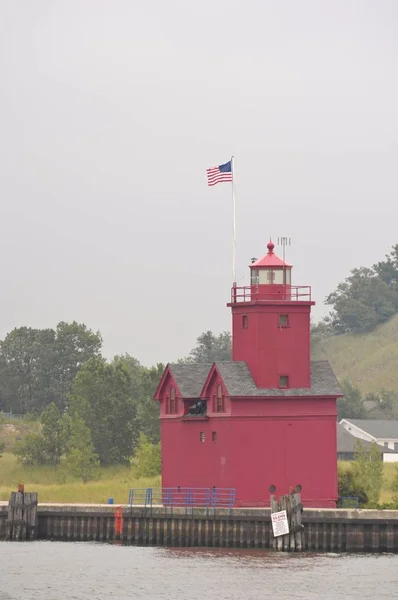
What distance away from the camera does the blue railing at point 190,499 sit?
76688mm

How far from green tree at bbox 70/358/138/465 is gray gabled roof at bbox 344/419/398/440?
37.9 metres

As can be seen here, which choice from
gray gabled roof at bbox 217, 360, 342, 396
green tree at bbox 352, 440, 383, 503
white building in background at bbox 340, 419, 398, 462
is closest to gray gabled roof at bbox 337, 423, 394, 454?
white building in background at bbox 340, 419, 398, 462

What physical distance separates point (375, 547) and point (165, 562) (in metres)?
9.44

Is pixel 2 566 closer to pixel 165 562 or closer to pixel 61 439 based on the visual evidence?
pixel 165 562

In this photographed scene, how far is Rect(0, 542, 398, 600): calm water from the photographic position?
200 feet

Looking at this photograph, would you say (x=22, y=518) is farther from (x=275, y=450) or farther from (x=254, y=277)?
(x=254, y=277)

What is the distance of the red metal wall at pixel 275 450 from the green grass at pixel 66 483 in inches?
524

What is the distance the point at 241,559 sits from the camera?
6950cm

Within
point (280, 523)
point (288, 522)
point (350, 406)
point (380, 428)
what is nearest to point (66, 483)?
point (280, 523)

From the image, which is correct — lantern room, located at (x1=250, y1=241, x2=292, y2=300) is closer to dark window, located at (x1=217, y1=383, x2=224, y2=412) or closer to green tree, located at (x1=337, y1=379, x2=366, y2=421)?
dark window, located at (x1=217, y1=383, x2=224, y2=412)

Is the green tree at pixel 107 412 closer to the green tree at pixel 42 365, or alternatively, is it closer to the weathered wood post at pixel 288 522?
the green tree at pixel 42 365

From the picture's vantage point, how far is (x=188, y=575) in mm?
65000

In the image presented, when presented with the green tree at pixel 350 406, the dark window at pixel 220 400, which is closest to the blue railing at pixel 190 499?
the dark window at pixel 220 400

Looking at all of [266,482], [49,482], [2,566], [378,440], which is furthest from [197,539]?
[378,440]
